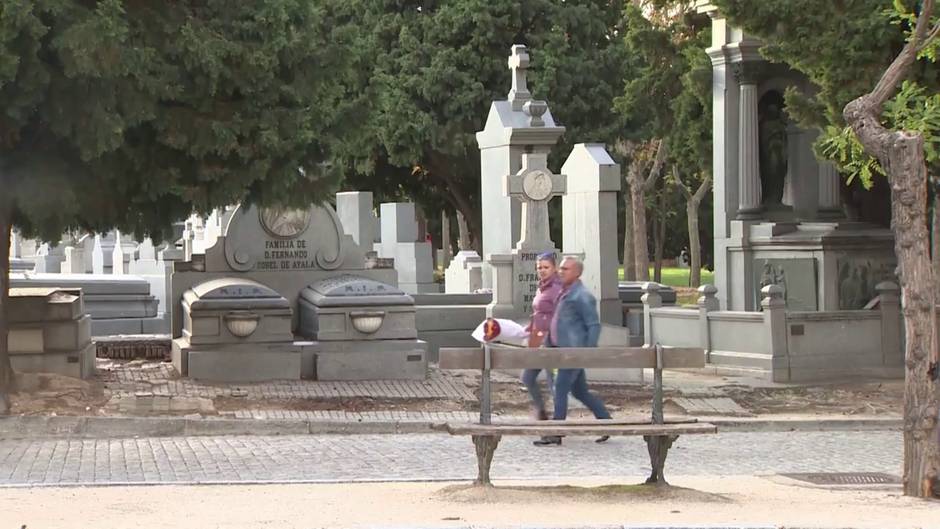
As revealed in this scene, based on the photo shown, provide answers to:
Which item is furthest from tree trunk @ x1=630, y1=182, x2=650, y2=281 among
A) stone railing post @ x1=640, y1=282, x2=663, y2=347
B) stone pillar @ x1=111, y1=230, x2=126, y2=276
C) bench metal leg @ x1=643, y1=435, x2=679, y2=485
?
bench metal leg @ x1=643, y1=435, x2=679, y2=485

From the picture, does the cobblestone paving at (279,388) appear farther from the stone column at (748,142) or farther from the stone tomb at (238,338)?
the stone column at (748,142)

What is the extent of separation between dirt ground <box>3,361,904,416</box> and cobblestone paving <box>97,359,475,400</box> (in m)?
0.18

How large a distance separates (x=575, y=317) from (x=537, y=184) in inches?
317

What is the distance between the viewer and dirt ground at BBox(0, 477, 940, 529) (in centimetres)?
923

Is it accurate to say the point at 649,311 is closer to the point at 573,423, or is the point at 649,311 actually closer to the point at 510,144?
the point at 510,144

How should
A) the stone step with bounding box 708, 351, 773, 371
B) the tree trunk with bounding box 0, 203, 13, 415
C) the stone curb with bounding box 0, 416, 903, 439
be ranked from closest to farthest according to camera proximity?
the stone curb with bounding box 0, 416, 903, 439 → the tree trunk with bounding box 0, 203, 13, 415 → the stone step with bounding box 708, 351, 773, 371

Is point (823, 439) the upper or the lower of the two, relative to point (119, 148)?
lower

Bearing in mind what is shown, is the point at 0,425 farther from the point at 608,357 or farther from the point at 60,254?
the point at 60,254

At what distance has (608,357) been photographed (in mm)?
11188

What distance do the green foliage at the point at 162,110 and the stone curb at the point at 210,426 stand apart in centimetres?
213

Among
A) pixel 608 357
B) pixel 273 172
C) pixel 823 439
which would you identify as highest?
pixel 273 172

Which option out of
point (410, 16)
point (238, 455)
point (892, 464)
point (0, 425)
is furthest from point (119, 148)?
point (410, 16)

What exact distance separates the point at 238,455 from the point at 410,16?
111 feet

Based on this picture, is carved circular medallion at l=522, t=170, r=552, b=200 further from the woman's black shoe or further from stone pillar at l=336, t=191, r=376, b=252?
the woman's black shoe
